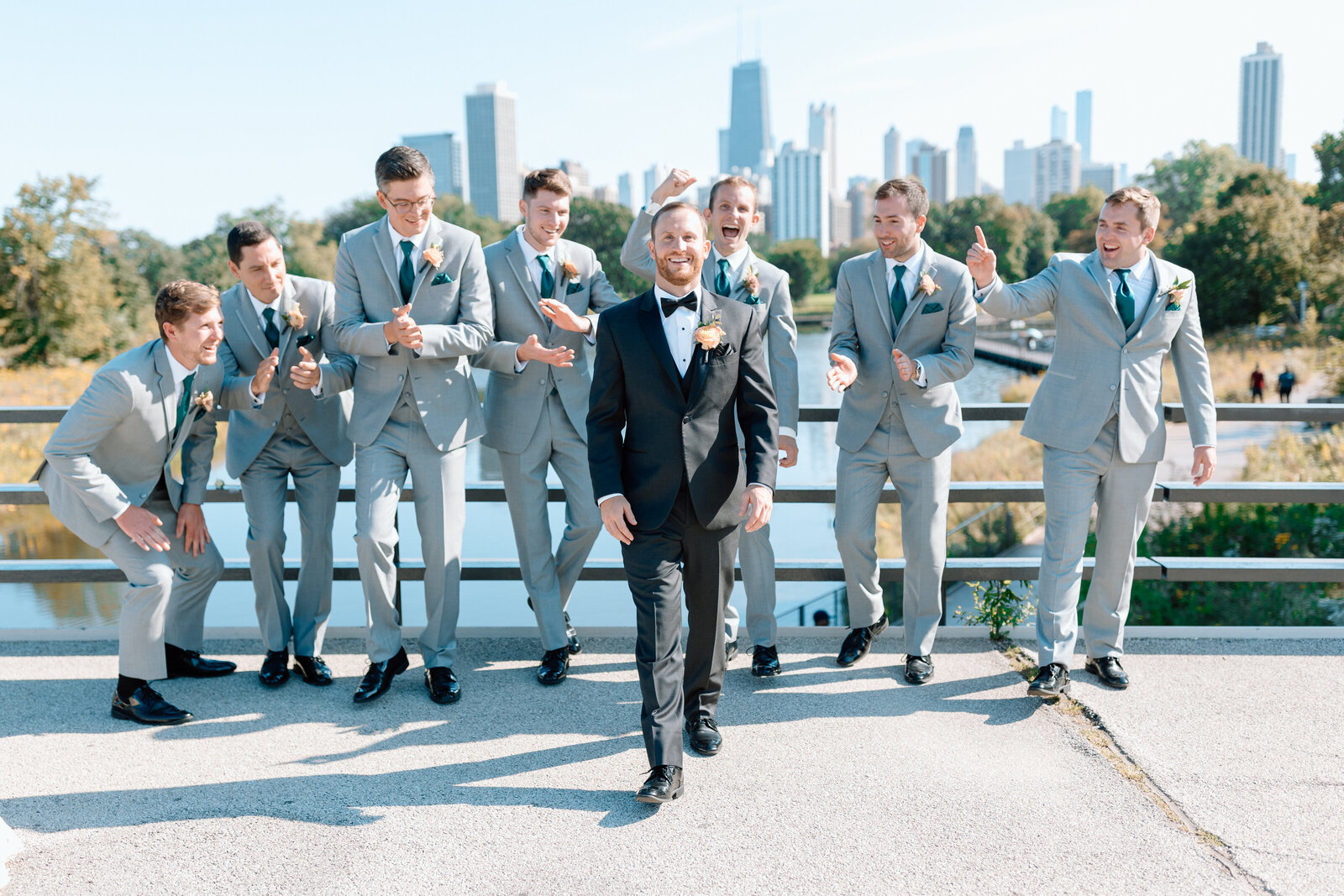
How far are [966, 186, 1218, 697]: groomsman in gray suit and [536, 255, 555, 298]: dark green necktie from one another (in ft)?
6.29

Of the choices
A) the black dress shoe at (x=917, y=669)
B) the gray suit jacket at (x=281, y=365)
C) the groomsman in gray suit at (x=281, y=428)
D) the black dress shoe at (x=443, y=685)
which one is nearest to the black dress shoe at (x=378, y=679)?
the black dress shoe at (x=443, y=685)

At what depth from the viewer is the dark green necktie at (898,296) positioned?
15.0ft

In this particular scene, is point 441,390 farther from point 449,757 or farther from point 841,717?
point 841,717

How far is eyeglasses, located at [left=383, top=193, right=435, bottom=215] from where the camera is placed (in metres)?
4.27

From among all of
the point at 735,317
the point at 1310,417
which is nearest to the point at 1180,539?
the point at 1310,417

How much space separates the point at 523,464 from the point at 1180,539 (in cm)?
976

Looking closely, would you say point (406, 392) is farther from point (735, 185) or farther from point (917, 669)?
point (917, 669)

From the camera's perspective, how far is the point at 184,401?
14.1 ft

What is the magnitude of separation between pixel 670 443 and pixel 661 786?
121cm

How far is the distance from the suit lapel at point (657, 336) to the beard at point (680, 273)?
109mm

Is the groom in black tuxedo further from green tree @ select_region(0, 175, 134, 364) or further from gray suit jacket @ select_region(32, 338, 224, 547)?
green tree @ select_region(0, 175, 134, 364)

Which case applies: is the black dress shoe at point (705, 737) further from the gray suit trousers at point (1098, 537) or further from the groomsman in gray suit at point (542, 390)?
the gray suit trousers at point (1098, 537)

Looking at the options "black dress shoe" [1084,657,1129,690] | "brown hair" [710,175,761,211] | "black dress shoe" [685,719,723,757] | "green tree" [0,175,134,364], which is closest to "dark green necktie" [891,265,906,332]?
"brown hair" [710,175,761,211]

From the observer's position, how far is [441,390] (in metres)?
4.51
